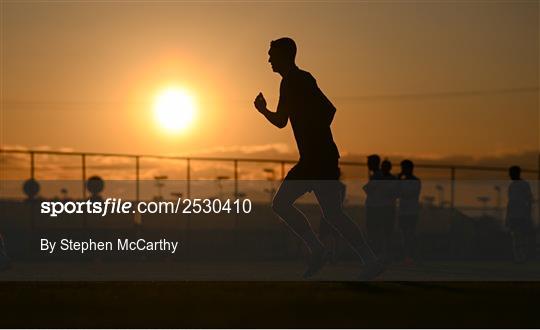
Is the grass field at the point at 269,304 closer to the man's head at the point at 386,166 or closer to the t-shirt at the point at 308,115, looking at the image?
the t-shirt at the point at 308,115

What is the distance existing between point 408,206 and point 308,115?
7.04 m

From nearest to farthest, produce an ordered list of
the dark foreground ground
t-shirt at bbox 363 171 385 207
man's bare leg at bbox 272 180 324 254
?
1. the dark foreground ground
2. man's bare leg at bbox 272 180 324 254
3. t-shirt at bbox 363 171 385 207

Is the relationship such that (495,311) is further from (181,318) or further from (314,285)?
(314,285)

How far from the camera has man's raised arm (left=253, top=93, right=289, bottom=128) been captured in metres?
10.8

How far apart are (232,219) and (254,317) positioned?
2181 cm

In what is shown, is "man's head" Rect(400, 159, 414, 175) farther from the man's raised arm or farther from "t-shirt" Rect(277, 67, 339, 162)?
the man's raised arm

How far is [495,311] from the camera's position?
8.27 metres

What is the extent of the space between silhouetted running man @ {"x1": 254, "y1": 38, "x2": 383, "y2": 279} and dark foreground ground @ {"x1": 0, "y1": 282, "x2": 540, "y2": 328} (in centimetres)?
69

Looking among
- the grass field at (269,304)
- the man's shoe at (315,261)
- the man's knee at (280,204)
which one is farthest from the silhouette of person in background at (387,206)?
the man's knee at (280,204)

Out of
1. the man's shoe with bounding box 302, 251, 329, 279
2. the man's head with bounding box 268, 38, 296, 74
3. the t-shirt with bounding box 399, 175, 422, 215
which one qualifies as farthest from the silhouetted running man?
the t-shirt with bounding box 399, 175, 422, 215

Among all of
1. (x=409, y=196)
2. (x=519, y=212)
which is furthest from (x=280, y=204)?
(x=519, y=212)

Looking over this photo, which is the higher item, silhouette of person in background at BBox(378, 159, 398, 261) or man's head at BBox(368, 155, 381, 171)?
man's head at BBox(368, 155, 381, 171)

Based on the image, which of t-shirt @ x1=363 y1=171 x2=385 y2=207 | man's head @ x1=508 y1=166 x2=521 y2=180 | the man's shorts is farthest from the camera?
man's head @ x1=508 y1=166 x2=521 y2=180

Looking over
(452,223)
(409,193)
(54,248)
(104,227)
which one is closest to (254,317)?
(409,193)
